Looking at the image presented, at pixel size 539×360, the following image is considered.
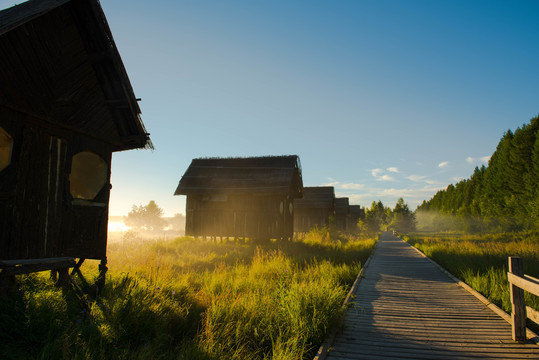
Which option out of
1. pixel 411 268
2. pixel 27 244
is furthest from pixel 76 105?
pixel 411 268

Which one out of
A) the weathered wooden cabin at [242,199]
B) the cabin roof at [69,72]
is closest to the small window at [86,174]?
the cabin roof at [69,72]

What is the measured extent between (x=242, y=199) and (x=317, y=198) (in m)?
16.2

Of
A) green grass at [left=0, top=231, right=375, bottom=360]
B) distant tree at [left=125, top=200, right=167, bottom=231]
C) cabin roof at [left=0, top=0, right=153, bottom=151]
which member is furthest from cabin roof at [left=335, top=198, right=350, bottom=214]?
distant tree at [left=125, top=200, right=167, bottom=231]

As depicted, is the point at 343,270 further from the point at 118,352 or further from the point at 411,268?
the point at 118,352

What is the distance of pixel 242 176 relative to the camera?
2205 centimetres

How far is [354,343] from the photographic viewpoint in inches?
191

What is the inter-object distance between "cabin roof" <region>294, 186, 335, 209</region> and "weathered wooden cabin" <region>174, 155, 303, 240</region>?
12506 millimetres

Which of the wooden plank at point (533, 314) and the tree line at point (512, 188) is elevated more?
the tree line at point (512, 188)

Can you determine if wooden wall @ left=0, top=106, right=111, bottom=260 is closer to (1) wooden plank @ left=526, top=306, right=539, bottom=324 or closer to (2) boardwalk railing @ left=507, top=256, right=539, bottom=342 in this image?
(2) boardwalk railing @ left=507, top=256, right=539, bottom=342

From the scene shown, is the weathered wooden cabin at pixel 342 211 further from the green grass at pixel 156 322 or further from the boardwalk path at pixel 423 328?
the green grass at pixel 156 322

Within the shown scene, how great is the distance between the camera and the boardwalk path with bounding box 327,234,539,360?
4.53 meters

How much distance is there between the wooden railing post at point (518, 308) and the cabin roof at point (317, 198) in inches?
1169

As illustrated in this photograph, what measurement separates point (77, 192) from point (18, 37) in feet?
15.6

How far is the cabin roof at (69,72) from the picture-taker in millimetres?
5672
